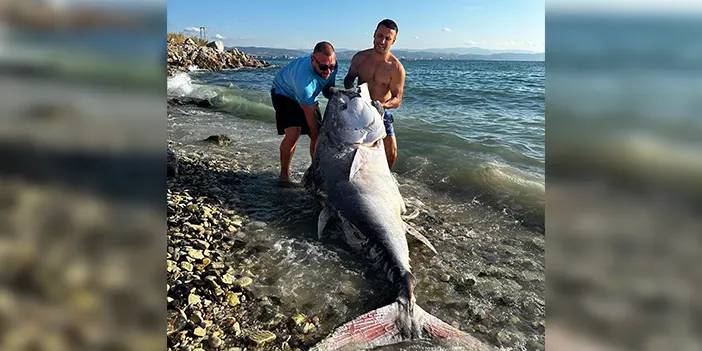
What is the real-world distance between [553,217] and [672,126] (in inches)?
42.8

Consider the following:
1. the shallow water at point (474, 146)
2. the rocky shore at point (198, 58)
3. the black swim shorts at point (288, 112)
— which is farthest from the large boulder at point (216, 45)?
the black swim shorts at point (288, 112)

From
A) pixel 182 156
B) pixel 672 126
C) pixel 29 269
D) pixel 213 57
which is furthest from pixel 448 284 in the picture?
pixel 213 57

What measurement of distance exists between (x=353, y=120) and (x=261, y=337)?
3.16m

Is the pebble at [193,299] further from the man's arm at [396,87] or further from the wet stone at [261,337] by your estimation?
the man's arm at [396,87]

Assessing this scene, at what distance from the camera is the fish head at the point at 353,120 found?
5.81 meters

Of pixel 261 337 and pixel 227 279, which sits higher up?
pixel 227 279

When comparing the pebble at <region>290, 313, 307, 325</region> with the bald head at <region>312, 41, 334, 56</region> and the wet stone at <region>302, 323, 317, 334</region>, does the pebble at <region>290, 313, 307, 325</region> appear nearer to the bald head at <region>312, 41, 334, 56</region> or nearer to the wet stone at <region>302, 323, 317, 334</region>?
the wet stone at <region>302, 323, 317, 334</region>

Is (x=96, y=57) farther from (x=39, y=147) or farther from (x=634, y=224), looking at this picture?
(x=634, y=224)

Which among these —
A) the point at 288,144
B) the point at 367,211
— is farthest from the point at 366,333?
the point at 288,144

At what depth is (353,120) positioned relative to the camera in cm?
582

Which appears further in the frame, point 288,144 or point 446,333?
point 288,144

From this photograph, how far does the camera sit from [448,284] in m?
4.29

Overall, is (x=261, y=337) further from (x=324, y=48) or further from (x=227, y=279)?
(x=324, y=48)

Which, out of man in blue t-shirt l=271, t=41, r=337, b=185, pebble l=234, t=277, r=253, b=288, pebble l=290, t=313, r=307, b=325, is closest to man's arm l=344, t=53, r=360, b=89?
man in blue t-shirt l=271, t=41, r=337, b=185
